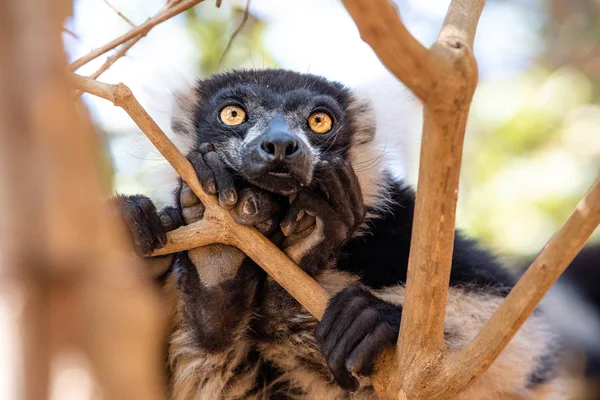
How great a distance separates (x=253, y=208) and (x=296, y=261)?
1.10 ft

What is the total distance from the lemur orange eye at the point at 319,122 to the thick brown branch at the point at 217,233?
1.15 m

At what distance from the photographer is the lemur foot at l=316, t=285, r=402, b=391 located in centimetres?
291

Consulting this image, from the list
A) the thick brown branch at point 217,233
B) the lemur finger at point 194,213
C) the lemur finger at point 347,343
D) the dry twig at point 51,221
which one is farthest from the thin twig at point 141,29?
the dry twig at point 51,221

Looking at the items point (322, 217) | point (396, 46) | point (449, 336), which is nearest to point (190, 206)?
point (322, 217)

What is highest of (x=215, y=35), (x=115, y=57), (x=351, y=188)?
(x=215, y=35)

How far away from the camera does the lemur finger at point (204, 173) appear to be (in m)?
3.20

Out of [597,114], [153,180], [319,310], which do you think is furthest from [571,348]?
[597,114]

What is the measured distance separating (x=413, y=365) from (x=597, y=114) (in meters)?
6.25

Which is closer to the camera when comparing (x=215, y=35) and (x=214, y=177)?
(x=214, y=177)

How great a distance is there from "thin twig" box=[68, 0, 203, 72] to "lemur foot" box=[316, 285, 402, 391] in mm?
1612

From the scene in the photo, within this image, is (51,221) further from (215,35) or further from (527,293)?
(215,35)

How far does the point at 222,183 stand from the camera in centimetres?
321

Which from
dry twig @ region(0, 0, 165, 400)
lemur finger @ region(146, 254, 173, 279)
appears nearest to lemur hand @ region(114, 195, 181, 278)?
lemur finger @ region(146, 254, 173, 279)

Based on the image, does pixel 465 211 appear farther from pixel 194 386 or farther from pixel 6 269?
pixel 6 269
